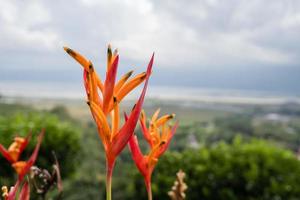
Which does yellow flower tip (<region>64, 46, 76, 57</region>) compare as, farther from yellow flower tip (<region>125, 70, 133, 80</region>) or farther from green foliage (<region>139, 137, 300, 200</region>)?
green foliage (<region>139, 137, 300, 200</region>)

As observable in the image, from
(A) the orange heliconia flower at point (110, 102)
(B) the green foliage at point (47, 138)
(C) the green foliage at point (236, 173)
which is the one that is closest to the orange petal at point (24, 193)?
(A) the orange heliconia flower at point (110, 102)

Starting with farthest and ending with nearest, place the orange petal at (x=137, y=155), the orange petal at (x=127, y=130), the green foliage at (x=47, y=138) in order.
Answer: the green foliage at (x=47, y=138) → the orange petal at (x=137, y=155) → the orange petal at (x=127, y=130)

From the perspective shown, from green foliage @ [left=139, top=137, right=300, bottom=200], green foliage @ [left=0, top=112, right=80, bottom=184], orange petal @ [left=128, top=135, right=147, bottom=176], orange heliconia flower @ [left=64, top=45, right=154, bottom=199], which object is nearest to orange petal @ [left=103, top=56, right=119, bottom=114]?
orange heliconia flower @ [left=64, top=45, right=154, bottom=199]

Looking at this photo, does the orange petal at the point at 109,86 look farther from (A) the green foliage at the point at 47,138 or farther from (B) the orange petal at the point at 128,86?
(A) the green foliage at the point at 47,138

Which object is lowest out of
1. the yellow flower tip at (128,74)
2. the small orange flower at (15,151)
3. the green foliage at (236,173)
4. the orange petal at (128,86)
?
the green foliage at (236,173)

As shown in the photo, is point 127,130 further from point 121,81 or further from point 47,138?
point 47,138

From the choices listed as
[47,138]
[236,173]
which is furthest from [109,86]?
[47,138]
